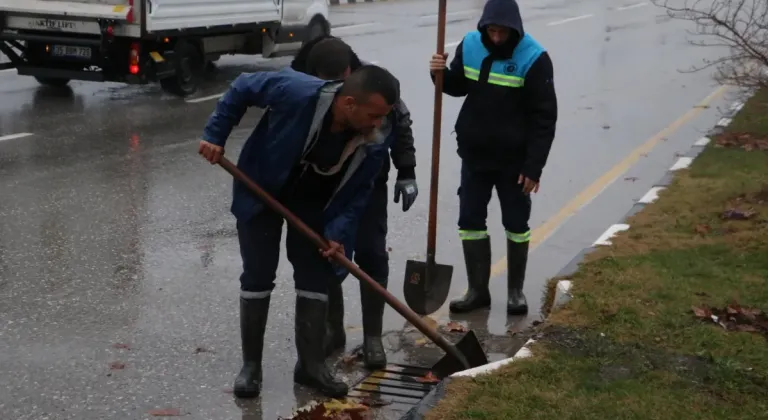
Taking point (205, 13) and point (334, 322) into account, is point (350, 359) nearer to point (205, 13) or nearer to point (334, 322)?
point (334, 322)

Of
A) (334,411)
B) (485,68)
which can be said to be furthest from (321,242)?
(485,68)

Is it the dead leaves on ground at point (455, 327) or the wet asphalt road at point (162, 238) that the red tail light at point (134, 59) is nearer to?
the wet asphalt road at point (162, 238)

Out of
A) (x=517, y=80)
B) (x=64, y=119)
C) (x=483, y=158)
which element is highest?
(x=517, y=80)

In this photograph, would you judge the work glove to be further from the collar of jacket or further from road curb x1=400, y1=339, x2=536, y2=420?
road curb x1=400, y1=339, x2=536, y2=420

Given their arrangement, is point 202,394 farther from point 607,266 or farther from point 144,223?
point 144,223

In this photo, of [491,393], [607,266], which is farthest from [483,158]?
[491,393]

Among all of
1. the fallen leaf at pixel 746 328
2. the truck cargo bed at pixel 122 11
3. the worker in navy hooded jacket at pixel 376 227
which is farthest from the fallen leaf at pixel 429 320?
the truck cargo bed at pixel 122 11

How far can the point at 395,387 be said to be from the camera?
18.0 ft

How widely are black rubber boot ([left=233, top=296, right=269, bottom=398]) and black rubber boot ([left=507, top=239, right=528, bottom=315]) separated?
185 cm

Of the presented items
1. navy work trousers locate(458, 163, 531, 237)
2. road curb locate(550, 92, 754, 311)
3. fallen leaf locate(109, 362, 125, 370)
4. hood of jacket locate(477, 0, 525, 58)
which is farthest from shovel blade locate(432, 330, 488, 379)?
hood of jacket locate(477, 0, 525, 58)

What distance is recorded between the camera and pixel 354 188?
5230mm

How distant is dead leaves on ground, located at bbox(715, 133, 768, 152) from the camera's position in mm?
10766

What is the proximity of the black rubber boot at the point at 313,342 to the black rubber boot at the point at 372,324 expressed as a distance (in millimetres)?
423

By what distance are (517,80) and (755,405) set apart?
2.27m
